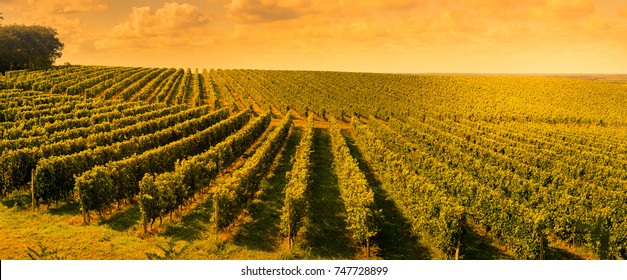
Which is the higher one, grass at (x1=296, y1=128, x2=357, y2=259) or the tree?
the tree

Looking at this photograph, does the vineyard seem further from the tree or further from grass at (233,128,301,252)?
the tree

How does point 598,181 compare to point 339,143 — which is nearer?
point 598,181

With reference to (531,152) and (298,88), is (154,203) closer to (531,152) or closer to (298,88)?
(531,152)

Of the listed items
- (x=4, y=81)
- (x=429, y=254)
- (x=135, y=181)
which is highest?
(x=4, y=81)

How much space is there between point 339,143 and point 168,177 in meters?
21.5

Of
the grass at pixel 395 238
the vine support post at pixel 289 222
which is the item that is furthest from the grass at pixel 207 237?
the vine support post at pixel 289 222

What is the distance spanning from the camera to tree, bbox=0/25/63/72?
113812 millimetres

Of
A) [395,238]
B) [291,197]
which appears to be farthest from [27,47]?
[395,238]

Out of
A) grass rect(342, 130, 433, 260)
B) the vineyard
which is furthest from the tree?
grass rect(342, 130, 433, 260)

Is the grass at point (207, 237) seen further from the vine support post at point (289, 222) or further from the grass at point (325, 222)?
the vine support post at point (289, 222)

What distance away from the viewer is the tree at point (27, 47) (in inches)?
4481

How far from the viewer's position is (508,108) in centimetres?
9919

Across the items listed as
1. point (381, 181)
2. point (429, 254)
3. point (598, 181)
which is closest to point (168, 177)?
point (429, 254)

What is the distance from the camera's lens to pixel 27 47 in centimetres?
12231
